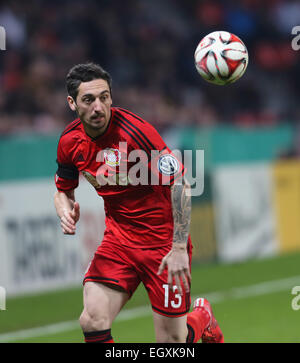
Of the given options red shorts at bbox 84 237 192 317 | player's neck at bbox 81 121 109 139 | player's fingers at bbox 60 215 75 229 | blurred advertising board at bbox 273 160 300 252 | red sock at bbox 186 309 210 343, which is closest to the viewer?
player's fingers at bbox 60 215 75 229

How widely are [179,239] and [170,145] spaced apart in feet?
23.6

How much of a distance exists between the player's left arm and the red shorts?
0.76ft

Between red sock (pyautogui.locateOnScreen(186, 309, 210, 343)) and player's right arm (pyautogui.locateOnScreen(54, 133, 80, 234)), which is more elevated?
player's right arm (pyautogui.locateOnScreen(54, 133, 80, 234))

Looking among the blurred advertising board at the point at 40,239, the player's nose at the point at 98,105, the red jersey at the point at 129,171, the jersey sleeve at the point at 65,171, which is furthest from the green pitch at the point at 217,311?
the player's nose at the point at 98,105

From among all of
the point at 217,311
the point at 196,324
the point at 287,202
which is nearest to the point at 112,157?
the point at 196,324

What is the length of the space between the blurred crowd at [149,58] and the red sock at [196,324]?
575cm

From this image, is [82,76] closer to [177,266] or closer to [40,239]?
[177,266]

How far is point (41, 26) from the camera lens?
587 inches

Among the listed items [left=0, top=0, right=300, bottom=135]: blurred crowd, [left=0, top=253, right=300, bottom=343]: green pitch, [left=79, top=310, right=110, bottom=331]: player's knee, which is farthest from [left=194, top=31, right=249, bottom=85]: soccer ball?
[left=0, top=0, right=300, bottom=135]: blurred crowd

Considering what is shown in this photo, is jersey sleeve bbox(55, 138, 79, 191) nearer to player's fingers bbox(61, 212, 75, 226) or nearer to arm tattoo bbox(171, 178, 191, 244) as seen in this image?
player's fingers bbox(61, 212, 75, 226)

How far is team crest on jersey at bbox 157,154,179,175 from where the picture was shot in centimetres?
568

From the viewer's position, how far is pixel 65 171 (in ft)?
20.6

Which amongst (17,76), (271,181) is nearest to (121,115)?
(17,76)
